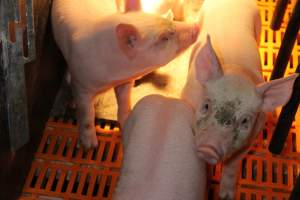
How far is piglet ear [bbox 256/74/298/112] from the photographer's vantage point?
72.9 inches

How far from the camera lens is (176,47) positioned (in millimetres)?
2209

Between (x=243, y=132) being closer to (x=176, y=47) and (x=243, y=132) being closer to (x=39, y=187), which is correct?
(x=176, y=47)

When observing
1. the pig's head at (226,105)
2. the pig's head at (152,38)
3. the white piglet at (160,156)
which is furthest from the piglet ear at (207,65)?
the pig's head at (152,38)

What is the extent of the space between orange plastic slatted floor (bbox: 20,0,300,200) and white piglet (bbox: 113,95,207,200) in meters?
0.36

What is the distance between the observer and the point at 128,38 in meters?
2.04

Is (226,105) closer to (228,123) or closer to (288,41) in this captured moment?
(228,123)

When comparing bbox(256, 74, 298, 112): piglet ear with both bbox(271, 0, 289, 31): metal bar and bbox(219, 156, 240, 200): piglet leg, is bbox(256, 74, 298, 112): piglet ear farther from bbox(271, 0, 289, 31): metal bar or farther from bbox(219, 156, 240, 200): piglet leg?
bbox(271, 0, 289, 31): metal bar

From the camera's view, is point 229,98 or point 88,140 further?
point 88,140

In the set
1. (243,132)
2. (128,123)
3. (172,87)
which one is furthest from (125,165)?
(172,87)

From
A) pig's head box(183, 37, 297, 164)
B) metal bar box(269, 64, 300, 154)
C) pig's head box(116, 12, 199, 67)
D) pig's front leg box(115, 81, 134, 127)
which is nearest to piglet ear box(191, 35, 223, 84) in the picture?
pig's head box(183, 37, 297, 164)

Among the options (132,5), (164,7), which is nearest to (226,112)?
(132,5)

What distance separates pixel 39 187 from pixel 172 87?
909mm

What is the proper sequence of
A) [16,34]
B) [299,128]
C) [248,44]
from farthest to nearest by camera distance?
[299,128], [248,44], [16,34]

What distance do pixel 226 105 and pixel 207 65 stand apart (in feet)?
0.68
